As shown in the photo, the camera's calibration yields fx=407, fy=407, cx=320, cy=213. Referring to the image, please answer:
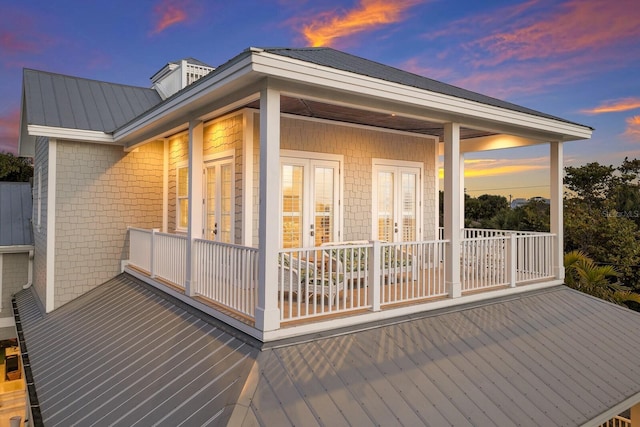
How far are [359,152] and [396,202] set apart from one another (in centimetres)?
148

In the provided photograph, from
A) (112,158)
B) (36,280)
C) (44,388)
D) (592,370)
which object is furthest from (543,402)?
(36,280)

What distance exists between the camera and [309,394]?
12.1ft

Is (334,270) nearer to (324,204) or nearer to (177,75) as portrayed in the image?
Answer: (324,204)

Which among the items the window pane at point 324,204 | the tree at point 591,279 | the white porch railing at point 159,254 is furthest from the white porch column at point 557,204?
the white porch railing at point 159,254

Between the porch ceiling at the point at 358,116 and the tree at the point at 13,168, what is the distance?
30.2m

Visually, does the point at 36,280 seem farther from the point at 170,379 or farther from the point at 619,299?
the point at 619,299

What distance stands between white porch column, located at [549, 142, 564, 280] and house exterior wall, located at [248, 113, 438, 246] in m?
2.46

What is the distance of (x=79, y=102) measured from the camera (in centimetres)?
940

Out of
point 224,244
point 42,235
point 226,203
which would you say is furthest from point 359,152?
point 42,235

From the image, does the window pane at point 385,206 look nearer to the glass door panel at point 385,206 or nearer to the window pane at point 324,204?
the glass door panel at point 385,206

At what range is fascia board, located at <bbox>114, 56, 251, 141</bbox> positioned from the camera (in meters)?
4.25

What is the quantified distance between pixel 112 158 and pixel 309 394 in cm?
759

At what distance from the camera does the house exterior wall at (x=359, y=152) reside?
758cm

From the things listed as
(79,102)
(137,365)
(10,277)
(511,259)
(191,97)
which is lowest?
(137,365)
